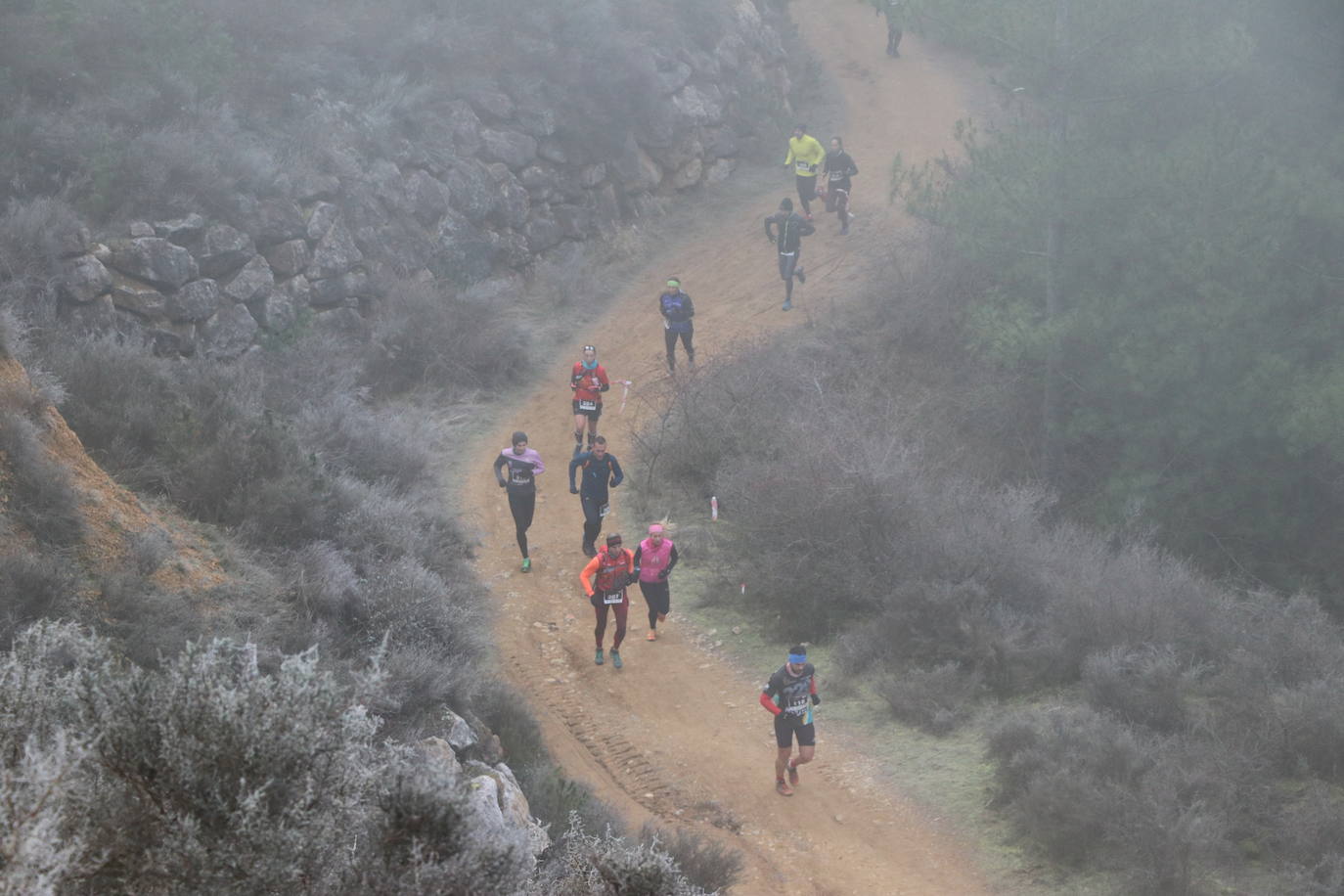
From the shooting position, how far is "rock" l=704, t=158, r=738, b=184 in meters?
26.6

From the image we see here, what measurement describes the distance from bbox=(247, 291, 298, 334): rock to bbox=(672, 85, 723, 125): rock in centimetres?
1140

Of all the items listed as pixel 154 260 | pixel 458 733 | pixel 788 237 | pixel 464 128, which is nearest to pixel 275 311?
pixel 154 260

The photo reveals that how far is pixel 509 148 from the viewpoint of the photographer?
2280cm

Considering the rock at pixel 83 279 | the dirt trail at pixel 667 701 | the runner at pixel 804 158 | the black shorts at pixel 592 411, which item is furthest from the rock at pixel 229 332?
the runner at pixel 804 158

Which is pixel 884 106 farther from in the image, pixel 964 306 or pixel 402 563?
pixel 402 563

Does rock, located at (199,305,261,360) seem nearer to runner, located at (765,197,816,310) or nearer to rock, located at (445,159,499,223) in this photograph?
rock, located at (445,159,499,223)

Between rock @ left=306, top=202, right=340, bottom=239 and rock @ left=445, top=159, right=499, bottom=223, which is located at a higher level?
rock @ left=445, top=159, right=499, bottom=223

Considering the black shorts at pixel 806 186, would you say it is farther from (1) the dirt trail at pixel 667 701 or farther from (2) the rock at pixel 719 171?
(2) the rock at pixel 719 171

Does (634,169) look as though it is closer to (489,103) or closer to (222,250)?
(489,103)

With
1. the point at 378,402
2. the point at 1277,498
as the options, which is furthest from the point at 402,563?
the point at 1277,498

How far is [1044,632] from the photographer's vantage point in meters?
11.4

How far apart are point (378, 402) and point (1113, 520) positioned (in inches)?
450

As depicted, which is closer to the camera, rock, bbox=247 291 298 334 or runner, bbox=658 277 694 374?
rock, bbox=247 291 298 334

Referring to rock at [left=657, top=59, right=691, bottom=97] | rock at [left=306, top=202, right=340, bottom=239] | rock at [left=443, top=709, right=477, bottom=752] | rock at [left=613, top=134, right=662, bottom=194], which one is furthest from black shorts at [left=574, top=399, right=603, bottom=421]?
rock at [left=657, top=59, right=691, bottom=97]
